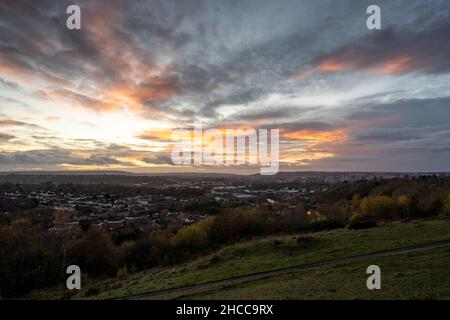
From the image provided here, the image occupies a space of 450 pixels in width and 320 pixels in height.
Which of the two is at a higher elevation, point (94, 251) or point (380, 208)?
point (380, 208)

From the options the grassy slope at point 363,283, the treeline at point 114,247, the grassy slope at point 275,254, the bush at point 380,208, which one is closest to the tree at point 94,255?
the treeline at point 114,247

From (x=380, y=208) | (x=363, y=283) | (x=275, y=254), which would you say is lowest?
(x=380, y=208)

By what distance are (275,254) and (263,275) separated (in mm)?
5921

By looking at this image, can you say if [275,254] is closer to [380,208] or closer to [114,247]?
[114,247]

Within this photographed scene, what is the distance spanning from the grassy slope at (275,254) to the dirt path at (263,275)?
2.44 feet

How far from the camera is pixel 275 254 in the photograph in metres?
24.8

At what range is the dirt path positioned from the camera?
57.5 feet

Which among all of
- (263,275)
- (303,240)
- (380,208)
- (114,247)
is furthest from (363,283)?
(380,208)

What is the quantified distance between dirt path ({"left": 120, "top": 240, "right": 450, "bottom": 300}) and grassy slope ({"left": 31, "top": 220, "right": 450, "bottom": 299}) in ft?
2.44

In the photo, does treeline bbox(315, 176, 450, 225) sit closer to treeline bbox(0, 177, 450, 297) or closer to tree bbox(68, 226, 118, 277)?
treeline bbox(0, 177, 450, 297)

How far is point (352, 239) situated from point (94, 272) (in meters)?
30.2
